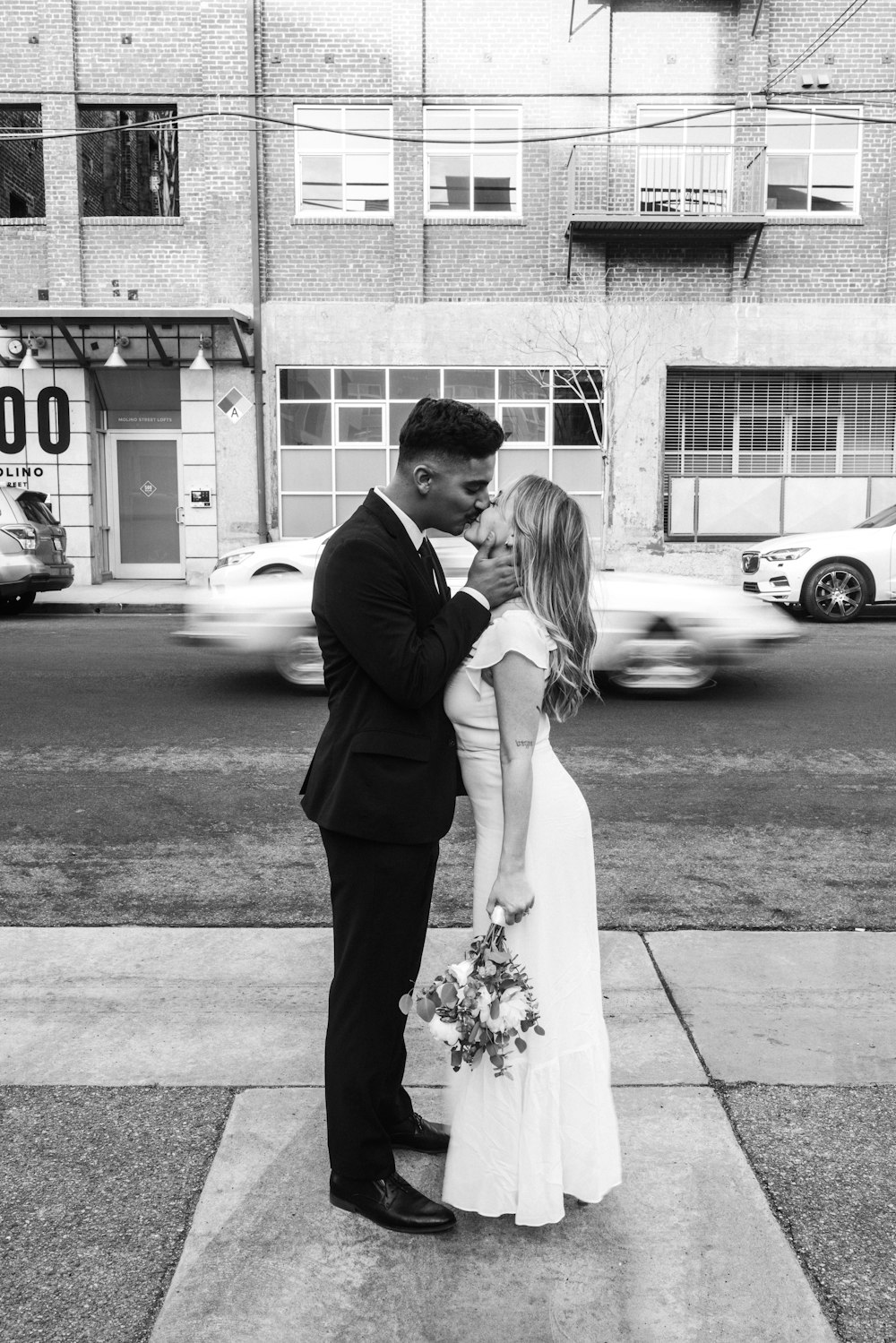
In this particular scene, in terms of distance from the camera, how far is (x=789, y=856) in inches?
227

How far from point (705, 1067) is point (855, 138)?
66.5 feet

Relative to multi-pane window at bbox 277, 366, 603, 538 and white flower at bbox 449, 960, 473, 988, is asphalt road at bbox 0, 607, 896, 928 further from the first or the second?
multi-pane window at bbox 277, 366, 603, 538

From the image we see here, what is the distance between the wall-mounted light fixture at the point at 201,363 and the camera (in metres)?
19.8

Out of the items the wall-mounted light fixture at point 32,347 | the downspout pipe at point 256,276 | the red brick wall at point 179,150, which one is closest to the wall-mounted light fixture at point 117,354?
the red brick wall at point 179,150

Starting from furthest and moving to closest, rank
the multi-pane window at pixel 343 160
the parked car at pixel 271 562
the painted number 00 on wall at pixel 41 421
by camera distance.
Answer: the painted number 00 on wall at pixel 41 421, the multi-pane window at pixel 343 160, the parked car at pixel 271 562

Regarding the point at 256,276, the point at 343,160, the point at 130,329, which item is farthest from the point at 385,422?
the point at 130,329

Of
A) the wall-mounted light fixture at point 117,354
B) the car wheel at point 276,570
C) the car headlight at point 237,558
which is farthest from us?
the wall-mounted light fixture at point 117,354

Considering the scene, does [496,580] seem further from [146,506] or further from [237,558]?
[146,506]

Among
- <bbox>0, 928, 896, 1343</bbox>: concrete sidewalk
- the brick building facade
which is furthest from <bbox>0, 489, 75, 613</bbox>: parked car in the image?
<bbox>0, 928, 896, 1343</bbox>: concrete sidewalk

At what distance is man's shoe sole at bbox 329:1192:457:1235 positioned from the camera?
276 cm

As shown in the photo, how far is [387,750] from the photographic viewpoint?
8.72 ft

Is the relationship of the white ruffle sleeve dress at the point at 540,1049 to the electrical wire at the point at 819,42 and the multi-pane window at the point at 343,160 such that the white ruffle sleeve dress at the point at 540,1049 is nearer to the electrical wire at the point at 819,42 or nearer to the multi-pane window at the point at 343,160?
the multi-pane window at the point at 343,160

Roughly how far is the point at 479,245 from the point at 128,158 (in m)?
5.96

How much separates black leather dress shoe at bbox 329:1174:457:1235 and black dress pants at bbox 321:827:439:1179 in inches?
1.0
